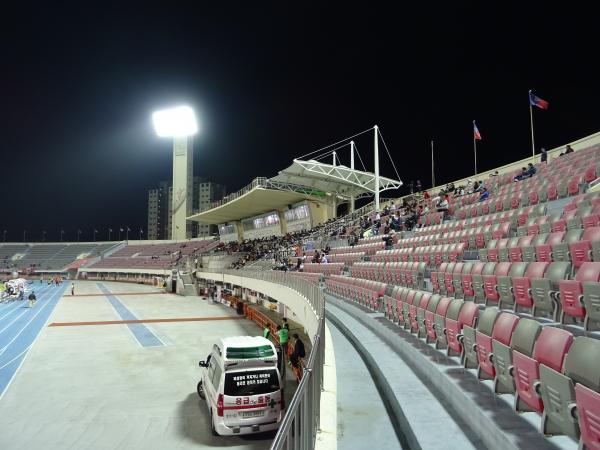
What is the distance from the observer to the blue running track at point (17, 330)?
16797mm

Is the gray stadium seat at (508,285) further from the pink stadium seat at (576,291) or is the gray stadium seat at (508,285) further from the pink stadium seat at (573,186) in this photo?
the pink stadium seat at (573,186)

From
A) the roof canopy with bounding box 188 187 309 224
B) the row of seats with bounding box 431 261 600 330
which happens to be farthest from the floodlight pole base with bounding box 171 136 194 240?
A: the row of seats with bounding box 431 261 600 330

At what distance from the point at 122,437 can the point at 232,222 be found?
5295 cm

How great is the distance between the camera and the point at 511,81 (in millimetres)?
31938

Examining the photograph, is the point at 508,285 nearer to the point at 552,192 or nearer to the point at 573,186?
the point at 573,186

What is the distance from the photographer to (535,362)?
9.77 ft

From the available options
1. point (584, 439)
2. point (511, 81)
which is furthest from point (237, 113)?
point (584, 439)

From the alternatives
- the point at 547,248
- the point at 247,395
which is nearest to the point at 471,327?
the point at 547,248

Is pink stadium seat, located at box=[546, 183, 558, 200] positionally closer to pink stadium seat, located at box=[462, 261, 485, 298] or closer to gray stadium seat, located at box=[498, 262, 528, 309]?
pink stadium seat, located at box=[462, 261, 485, 298]

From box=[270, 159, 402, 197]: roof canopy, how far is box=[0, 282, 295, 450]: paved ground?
13.4 m

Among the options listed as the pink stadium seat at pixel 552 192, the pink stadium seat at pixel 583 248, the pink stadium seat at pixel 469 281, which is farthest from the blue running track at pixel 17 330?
the pink stadium seat at pixel 552 192

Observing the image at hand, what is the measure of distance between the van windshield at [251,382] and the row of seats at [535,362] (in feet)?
16.0

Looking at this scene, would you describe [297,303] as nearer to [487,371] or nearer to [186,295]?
[487,371]

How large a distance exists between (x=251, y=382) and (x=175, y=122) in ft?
261
